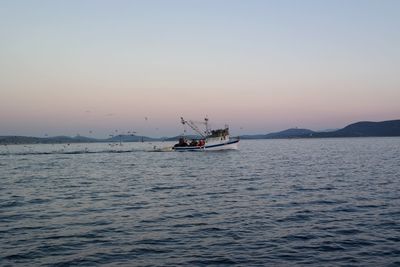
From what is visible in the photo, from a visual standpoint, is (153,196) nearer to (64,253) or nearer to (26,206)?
(26,206)

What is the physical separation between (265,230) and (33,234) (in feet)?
39.9

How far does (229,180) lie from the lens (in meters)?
48.6

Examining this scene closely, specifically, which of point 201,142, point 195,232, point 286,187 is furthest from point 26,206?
point 201,142

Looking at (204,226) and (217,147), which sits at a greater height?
(217,147)

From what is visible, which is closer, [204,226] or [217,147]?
[204,226]

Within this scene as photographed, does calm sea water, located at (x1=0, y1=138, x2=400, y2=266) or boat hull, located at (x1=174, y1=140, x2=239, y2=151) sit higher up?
boat hull, located at (x1=174, y1=140, x2=239, y2=151)

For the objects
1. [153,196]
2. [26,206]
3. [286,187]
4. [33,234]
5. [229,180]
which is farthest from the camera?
[229,180]

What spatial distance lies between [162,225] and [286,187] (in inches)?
771

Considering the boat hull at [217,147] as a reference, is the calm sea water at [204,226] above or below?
below

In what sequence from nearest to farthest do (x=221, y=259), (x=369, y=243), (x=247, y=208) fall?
1. (x=221, y=259)
2. (x=369, y=243)
3. (x=247, y=208)

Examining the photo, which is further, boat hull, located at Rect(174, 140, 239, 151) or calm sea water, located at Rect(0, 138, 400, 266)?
boat hull, located at Rect(174, 140, 239, 151)

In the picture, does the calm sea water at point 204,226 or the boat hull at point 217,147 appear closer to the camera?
the calm sea water at point 204,226

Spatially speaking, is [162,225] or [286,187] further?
[286,187]

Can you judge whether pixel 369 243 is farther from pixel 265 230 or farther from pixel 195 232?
pixel 195 232
